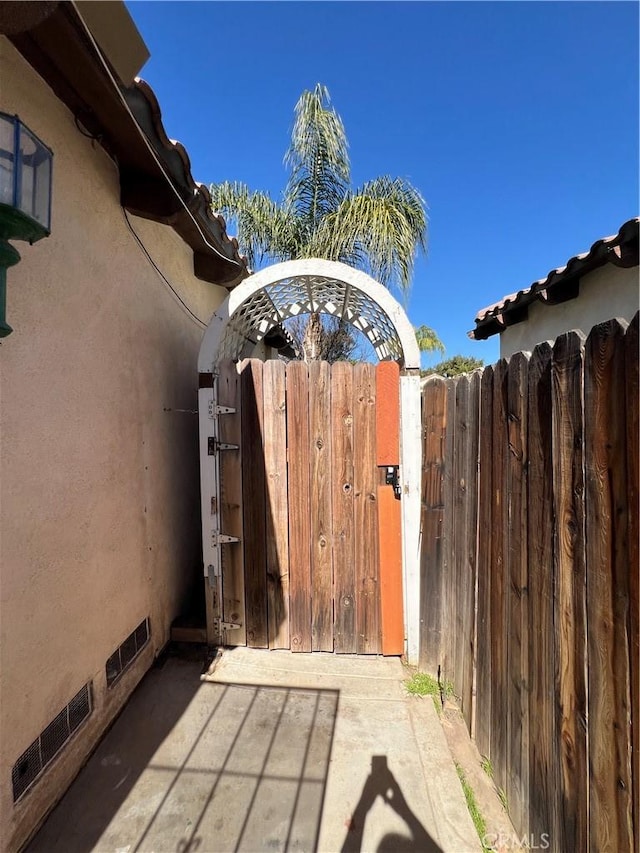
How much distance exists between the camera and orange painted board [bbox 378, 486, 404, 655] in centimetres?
304

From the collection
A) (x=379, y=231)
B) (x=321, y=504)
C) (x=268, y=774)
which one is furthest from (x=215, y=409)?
(x=379, y=231)

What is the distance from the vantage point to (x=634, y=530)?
42.9 inches

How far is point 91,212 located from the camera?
2.36m

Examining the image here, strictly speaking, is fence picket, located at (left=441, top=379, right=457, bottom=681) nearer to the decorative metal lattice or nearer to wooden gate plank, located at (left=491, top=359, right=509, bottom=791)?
wooden gate plank, located at (left=491, top=359, right=509, bottom=791)

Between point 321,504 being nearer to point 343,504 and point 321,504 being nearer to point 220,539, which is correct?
point 343,504

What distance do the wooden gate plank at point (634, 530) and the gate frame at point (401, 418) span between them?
6.12ft

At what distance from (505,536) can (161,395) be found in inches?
106

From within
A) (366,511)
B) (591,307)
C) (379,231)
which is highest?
(379,231)

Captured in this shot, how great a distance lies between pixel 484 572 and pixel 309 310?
3.26 metres

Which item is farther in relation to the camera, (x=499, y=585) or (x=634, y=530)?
(x=499, y=585)

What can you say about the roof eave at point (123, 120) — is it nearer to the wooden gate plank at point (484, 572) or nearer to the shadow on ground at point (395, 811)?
the wooden gate plank at point (484, 572)

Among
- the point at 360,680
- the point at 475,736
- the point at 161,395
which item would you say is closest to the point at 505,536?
the point at 475,736

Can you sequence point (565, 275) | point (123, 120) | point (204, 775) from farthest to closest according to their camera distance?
point (565, 275) < point (123, 120) < point (204, 775)

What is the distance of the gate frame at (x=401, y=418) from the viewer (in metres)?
2.98
